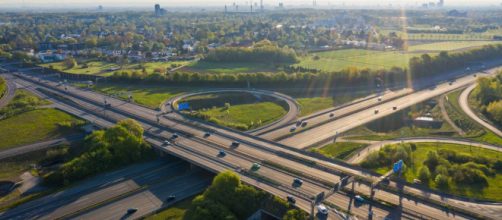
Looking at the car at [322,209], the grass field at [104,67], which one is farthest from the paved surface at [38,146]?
the grass field at [104,67]

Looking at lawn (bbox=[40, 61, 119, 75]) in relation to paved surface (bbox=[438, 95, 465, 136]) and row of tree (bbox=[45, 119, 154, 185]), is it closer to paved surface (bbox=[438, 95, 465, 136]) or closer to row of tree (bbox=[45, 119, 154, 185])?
row of tree (bbox=[45, 119, 154, 185])

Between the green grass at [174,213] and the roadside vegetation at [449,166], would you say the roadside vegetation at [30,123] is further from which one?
the roadside vegetation at [449,166]

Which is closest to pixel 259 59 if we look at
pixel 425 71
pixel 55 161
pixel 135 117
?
pixel 425 71

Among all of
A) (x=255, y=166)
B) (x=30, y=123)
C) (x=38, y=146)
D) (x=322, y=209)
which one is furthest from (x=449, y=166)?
(x=30, y=123)

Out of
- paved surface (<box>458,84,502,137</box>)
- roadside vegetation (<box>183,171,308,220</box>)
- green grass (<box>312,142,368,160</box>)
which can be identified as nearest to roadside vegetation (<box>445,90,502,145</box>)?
paved surface (<box>458,84,502,137</box>)

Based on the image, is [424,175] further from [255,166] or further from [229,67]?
[229,67]
